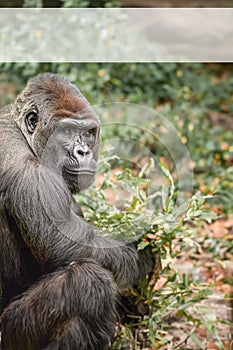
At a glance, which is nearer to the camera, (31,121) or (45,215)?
(45,215)

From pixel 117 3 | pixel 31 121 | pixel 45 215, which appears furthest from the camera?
pixel 117 3

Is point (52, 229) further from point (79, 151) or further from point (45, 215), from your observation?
point (79, 151)

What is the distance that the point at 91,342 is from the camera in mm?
3029

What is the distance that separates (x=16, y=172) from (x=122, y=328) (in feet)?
3.66

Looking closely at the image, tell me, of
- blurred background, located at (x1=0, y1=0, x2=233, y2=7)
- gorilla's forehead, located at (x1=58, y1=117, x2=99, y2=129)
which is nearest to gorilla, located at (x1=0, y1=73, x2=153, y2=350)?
gorilla's forehead, located at (x1=58, y1=117, x2=99, y2=129)

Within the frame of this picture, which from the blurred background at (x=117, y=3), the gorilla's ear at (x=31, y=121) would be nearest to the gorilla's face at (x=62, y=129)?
the gorilla's ear at (x=31, y=121)

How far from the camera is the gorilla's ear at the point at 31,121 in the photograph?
3.08 m

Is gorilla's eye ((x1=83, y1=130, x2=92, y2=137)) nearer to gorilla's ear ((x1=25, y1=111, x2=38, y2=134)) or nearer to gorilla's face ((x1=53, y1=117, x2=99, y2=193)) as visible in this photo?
gorilla's face ((x1=53, y1=117, x2=99, y2=193))

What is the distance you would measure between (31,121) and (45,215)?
424 mm

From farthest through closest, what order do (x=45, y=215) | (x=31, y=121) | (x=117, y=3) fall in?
(x=117, y=3) < (x=31, y=121) < (x=45, y=215)

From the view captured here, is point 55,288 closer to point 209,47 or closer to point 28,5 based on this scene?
point 28,5

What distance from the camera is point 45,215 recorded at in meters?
2.98

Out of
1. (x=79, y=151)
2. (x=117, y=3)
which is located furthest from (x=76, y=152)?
(x=117, y=3)

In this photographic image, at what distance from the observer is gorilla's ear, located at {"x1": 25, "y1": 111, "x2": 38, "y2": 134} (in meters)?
3.08
